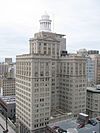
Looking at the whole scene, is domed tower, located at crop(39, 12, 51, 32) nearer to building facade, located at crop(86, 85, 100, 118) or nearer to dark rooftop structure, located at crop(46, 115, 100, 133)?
building facade, located at crop(86, 85, 100, 118)

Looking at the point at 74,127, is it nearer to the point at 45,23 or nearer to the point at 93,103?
the point at 93,103

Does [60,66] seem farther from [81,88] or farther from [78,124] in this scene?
[78,124]

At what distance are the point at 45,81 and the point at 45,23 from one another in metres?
36.6

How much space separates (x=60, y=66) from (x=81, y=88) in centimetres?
1499

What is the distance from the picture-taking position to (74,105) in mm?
88125

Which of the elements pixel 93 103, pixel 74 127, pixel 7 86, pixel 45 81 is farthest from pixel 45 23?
pixel 7 86

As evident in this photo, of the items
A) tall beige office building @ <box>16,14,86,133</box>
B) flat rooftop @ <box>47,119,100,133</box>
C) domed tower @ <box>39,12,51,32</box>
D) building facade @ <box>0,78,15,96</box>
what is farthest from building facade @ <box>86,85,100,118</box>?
building facade @ <box>0,78,15,96</box>

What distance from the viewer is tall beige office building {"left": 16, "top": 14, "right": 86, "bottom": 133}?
240 feet

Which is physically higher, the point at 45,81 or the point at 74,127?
the point at 45,81

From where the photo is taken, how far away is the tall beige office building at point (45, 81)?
73188 mm

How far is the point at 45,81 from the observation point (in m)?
75.2

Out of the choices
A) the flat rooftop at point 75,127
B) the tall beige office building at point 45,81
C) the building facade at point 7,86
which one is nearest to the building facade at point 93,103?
the tall beige office building at point 45,81

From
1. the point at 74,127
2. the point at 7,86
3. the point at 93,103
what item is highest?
the point at 7,86

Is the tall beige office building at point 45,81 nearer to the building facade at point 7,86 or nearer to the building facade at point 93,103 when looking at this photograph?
the building facade at point 93,103
